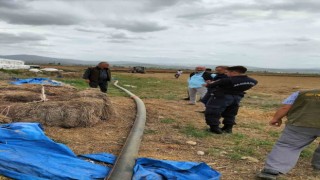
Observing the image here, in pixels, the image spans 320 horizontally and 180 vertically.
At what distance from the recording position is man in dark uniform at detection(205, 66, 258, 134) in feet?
26.0

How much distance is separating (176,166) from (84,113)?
3486 mm

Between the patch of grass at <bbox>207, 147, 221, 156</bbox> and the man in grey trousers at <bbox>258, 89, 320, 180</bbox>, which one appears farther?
the patch of grass at <bbox>207, 147, 221, 156</bbox>

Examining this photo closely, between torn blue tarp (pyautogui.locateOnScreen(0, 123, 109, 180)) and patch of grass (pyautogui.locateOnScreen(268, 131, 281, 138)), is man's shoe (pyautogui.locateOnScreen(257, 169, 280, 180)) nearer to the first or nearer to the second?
torn blue tarp (pyautogui.locateOnScreen(0, 123, 109, 180))

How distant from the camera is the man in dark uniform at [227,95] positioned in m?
7.93

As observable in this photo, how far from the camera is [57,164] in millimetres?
4738

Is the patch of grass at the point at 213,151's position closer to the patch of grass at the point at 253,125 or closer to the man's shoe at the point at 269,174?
the man's shoe at the point at 269,174

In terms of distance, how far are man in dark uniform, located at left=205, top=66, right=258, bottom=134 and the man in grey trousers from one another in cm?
285

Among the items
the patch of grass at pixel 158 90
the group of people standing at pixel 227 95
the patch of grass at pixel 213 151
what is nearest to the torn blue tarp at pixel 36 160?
the patch of grass at pixel 213 151

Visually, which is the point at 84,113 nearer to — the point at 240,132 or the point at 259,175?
the point at 240,132

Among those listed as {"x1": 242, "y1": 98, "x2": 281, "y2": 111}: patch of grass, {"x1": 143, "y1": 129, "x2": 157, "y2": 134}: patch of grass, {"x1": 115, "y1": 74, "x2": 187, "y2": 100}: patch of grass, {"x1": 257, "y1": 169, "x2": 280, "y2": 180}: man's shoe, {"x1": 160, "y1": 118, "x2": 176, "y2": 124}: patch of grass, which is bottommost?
{"x1": 115, "y1": 74, "x2": 187, "y2": 100}: patch of grass

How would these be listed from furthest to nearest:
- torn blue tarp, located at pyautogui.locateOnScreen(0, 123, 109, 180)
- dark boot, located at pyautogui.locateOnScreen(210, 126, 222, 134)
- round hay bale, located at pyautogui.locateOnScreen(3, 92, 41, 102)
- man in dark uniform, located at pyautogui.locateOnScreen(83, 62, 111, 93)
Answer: man in dark uniform, located at pyautogui.locateOnScreen(83, 62, 111, 93)
round hay bale, located at pyautogui.locateOnScreen(3, 92, 41, 102)
dark boot, located at pyautogui.locateOnScreen(210, 126, 222, 134)
torn blue tarp, located at pyautogui.locateOnScreen(0, 123, 109, 180)

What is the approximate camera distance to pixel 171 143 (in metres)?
7.04

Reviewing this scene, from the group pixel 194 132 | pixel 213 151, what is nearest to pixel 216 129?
pixel 194 132

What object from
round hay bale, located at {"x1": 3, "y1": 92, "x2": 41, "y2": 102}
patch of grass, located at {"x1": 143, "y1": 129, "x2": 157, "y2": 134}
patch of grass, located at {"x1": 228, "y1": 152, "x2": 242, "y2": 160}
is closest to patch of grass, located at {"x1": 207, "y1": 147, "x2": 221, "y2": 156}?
A: patch of grass, located at {"x1": 228, "y1": 152, "x2": 242, "y2": 160}
